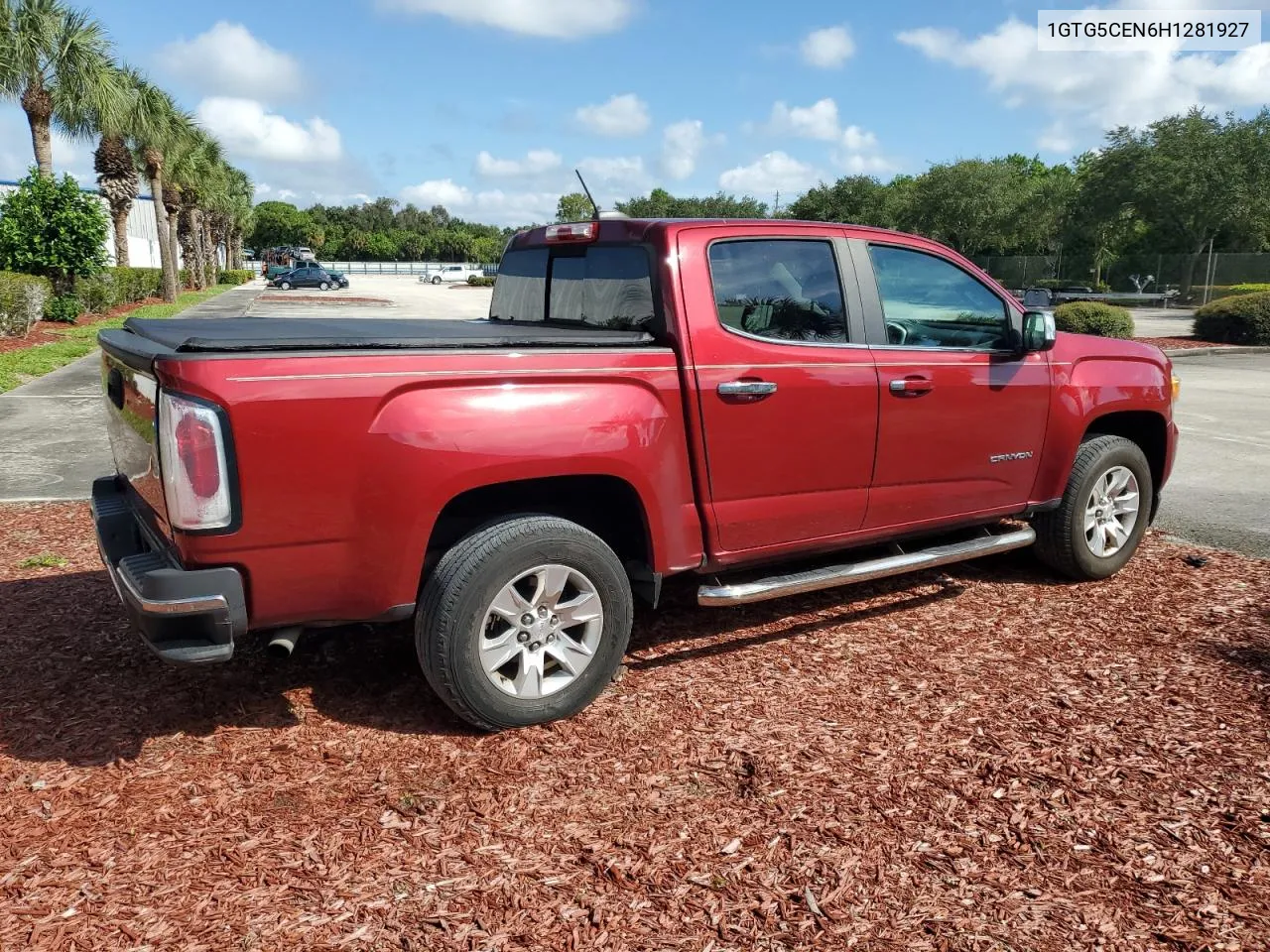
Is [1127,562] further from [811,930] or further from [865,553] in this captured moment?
[811,930]

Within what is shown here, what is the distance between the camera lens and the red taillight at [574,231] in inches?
166

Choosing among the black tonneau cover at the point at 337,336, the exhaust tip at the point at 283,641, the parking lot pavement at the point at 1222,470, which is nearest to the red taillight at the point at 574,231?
the black tonneau cover at the point at 337,336

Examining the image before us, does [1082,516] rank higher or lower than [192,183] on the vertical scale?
lower

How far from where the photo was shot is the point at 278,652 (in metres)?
3.22

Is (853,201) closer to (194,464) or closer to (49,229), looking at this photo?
(49,229)

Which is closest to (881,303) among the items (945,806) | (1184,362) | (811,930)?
(945,806)

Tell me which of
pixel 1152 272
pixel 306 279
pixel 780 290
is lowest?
pixel 780 290

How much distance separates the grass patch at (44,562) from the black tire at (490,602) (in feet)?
11.0

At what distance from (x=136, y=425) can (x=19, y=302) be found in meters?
19.0

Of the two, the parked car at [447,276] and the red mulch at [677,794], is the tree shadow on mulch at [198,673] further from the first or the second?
the parked car at [447,276]

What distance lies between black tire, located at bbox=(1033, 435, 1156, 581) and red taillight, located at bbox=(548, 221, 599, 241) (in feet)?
9.40

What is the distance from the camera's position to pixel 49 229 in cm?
2225

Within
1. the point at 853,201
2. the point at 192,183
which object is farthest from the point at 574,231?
the point at 853,201

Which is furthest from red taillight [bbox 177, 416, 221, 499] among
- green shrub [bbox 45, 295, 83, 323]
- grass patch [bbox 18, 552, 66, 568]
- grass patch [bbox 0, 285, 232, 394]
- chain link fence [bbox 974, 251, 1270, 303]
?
chain link fence [bbox 974, 251, 1270, 303]
